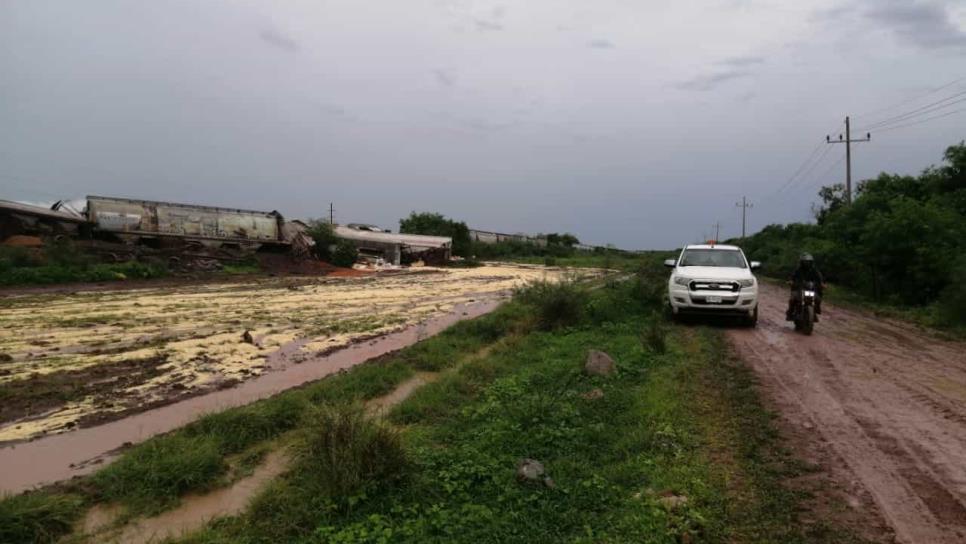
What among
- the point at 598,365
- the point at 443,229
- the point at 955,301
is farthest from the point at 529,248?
the point at 598,365

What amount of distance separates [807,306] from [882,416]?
6494 millimetres

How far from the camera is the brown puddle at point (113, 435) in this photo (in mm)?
5926

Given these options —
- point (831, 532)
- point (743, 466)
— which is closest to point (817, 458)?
point (743, 466)

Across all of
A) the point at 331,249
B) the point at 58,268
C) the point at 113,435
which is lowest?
the point at 113,435

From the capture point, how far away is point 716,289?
517 inches

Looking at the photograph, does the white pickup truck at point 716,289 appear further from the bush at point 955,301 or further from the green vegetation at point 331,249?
the green vegetation at point 331,249

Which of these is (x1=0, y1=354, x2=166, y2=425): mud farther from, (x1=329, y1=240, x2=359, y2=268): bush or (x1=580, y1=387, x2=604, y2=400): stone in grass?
(x1=329, y1=240, x2=359, y2=268): bush

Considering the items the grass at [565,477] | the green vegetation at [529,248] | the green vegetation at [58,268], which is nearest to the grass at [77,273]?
the green vegetation at [58,268]

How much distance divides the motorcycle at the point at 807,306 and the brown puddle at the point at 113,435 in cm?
951

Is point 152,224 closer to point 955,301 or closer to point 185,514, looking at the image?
point 185,514

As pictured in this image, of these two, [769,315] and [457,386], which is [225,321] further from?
[769,315]

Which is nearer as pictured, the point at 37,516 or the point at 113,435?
the point at 37,516

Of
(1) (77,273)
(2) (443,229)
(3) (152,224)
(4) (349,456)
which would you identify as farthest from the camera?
(2) (443,229)

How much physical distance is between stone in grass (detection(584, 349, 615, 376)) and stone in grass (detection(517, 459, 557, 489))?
3596 millimetres
